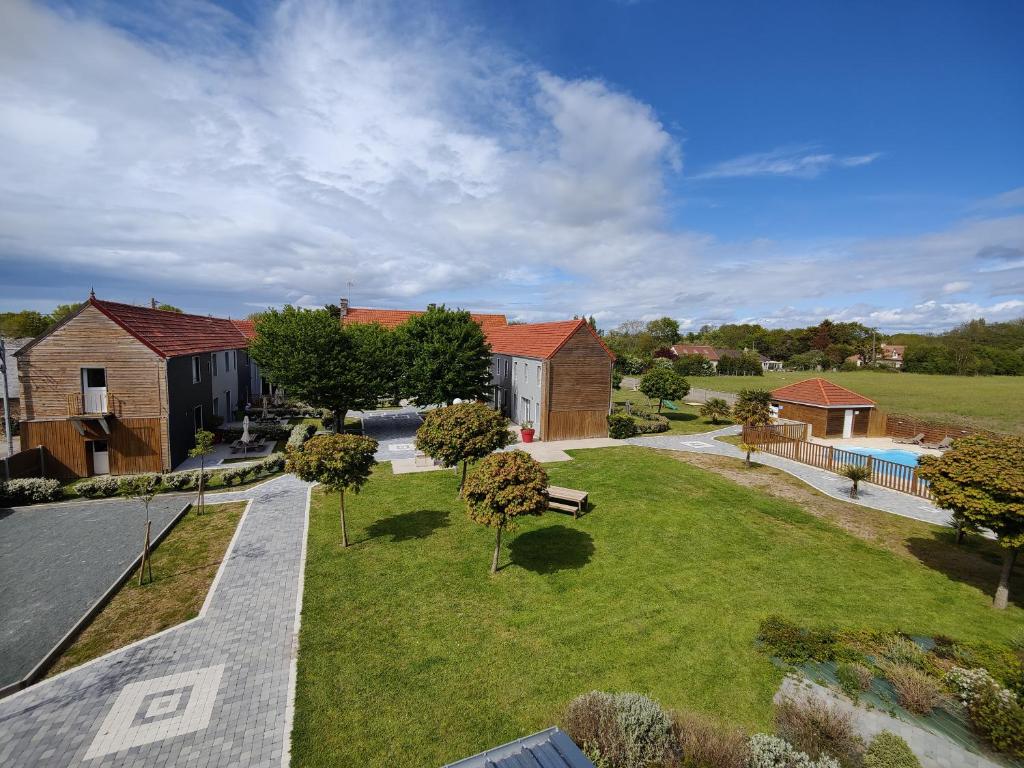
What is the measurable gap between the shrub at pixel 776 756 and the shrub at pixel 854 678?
2757 millimetres

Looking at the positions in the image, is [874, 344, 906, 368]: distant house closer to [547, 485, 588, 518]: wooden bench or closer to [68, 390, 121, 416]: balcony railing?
[547, 485, 588, 518]: wooden bench

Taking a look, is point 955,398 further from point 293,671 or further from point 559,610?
point 293,671

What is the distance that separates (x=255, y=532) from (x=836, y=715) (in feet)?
55.2

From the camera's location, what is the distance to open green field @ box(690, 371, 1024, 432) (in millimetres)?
39688

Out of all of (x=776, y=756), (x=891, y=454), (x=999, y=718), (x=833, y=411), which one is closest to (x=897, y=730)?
(x=999, y=718)

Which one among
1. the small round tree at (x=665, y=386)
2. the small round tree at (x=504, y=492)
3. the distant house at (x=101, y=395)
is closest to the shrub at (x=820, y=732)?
the small round tree at (x=504, y=492)

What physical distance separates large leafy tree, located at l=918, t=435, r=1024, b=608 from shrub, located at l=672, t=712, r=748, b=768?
9234 mm

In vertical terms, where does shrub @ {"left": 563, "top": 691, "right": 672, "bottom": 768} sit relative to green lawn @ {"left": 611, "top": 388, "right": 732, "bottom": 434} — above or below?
below

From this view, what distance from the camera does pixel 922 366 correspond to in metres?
92.6

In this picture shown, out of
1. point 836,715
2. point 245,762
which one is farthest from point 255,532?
point 836,715

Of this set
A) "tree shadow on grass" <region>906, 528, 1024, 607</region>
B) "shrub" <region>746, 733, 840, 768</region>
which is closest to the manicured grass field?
Answer: "shrub" <region>746, 733, 840, 768</region>

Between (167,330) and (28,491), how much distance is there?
11.3 m

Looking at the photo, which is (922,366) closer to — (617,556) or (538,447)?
(538,447)

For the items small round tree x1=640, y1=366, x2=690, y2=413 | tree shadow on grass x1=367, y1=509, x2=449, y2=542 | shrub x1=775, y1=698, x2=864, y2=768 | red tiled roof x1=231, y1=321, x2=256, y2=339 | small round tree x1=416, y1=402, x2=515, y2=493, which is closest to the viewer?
shrub x1=775, y1=698, x2=864, y2=768
